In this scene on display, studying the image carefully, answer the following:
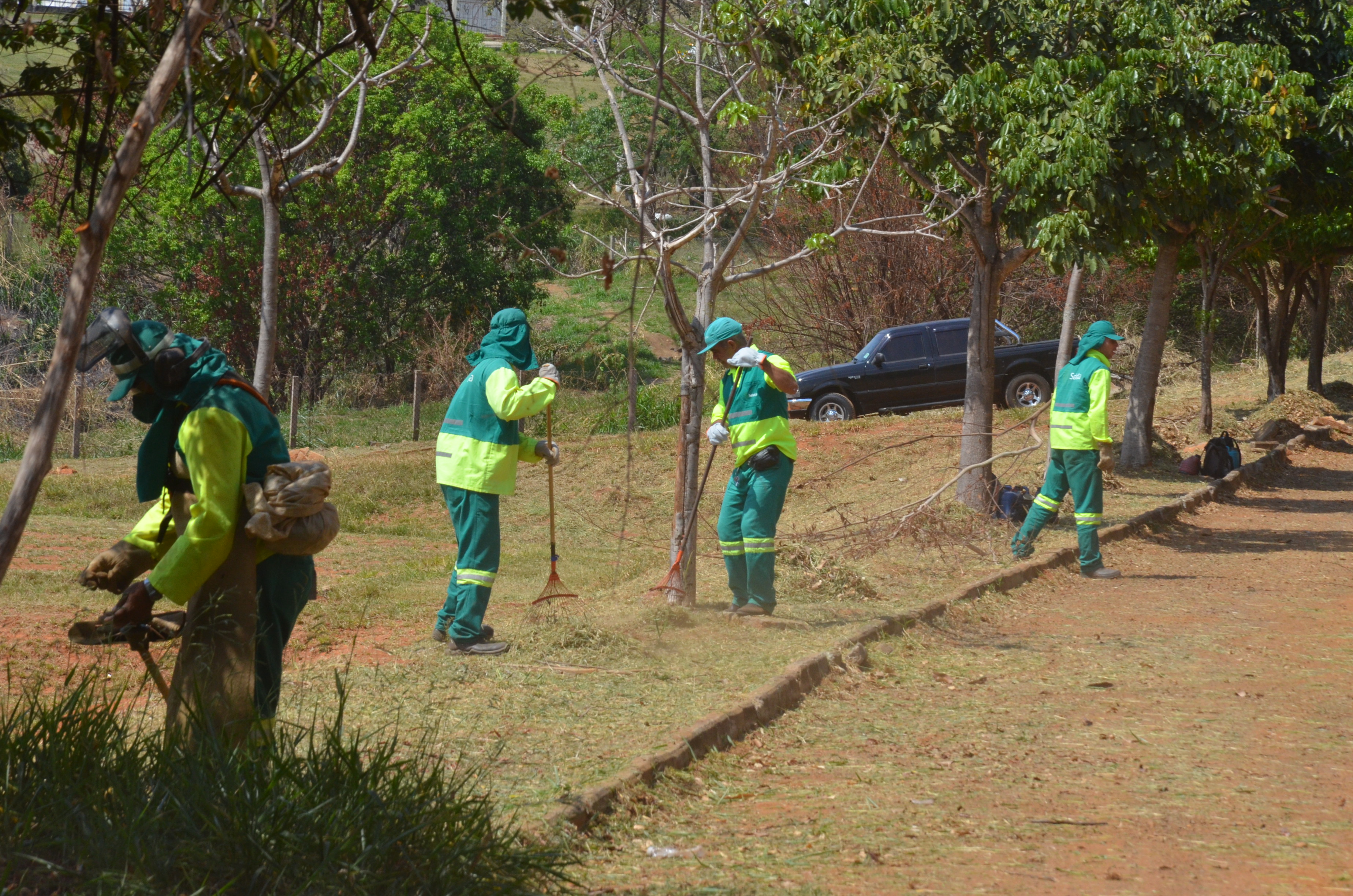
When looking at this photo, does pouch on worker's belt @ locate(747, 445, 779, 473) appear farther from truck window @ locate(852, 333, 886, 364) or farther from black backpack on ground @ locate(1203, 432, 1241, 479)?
truck window @ locate(852, 333, 886, 364)

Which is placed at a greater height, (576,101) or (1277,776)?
(576,101)

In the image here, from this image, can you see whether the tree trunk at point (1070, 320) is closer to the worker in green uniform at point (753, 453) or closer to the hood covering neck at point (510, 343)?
the worker in green uniform at point (753, 453)

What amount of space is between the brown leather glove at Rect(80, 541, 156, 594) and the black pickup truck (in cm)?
1802

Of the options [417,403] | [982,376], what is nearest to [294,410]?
[417,403]

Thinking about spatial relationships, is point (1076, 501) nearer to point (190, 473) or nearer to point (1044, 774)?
point (1044, 774)

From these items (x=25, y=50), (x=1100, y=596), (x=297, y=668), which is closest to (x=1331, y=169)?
(x=1100, y=596)

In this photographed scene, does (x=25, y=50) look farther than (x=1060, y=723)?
No

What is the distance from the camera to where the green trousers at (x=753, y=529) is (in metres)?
7.95

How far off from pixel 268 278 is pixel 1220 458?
12.4 meters

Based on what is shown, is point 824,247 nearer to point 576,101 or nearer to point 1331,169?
point 576,101

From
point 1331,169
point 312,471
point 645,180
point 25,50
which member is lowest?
point 312,471

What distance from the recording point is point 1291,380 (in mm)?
28938

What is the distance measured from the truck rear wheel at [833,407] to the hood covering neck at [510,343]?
15051mm

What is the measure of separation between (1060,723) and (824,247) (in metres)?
4.01
